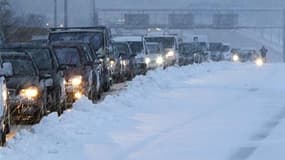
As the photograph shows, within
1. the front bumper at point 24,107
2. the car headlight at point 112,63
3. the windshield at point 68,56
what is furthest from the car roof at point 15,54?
the car headlight at point 112,63

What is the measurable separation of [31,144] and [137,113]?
664cm

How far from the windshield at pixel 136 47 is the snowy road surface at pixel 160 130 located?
16127 millimetres

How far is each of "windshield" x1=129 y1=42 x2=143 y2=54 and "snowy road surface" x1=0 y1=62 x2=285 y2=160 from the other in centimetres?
1613

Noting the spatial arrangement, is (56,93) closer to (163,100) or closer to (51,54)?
(51,54)

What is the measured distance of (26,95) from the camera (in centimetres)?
1728

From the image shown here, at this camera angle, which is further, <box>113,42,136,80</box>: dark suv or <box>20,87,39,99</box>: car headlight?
<box>113,42,136,80</box>: dark suv

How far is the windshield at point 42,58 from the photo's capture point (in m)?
19.9

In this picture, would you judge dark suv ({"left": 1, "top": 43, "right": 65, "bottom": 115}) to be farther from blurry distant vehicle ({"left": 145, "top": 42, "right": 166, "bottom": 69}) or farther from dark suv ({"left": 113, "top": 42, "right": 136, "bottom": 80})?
blurry distant vehicle ({"left": 145, "top": 42, "right": 166, "bottom": 69})

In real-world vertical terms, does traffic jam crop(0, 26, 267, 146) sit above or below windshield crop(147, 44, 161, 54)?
above

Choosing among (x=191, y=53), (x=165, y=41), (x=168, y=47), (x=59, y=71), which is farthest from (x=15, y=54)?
(x=191, y=53)

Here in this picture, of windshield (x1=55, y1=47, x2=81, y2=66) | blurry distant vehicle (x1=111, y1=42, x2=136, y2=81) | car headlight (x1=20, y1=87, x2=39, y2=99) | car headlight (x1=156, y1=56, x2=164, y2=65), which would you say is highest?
windshield (x1=55, y1=47, x2=81, y2=66)

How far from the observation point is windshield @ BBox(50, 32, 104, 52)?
97.4ft

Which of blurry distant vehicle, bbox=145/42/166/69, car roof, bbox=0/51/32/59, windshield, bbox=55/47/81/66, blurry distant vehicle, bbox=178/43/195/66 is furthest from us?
blurry distant vehicle, bbox=178/43/195/66

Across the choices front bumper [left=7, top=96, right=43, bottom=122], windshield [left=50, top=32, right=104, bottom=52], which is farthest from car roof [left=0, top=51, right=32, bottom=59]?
windshield [left=50, top=32, right=104, bottom=52]
